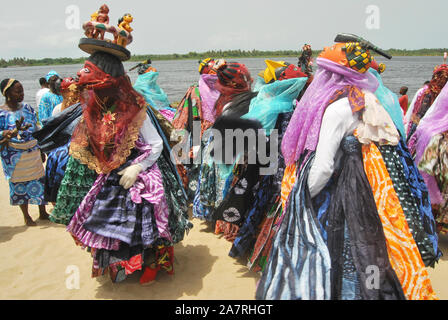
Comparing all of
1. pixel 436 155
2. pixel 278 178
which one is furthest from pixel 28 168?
pixel 436 155

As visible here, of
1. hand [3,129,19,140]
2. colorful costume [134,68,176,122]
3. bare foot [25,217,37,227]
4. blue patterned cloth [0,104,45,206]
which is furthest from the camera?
colorful costume [134,68,176,122]

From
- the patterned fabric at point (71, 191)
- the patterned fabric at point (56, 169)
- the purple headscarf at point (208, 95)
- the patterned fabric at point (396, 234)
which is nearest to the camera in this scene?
the patterned fabric at point (396, 234)

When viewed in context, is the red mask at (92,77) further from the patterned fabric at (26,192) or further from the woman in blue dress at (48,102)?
the woman in blue dress at (48,102)

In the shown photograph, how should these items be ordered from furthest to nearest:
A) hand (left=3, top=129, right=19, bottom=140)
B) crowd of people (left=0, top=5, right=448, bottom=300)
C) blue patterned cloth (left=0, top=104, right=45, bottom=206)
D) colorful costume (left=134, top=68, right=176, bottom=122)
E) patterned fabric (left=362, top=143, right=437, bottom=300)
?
colorful costume (left=134, top=68, right=176, bottom=122), blue patterned cloth (left=0, top=104, right=45, bottom=206), hand (left=3, top=129, right=19, bottom=140), crowd of people (left=0, top=5, right=448, bottom=300), patterned fabric (left=362, top=143, right=437, bottom=300)

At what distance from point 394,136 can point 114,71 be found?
85.5 inches

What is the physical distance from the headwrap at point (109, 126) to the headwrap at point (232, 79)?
1.40 meters

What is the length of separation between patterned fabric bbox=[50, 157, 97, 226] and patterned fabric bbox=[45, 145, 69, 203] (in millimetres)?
366

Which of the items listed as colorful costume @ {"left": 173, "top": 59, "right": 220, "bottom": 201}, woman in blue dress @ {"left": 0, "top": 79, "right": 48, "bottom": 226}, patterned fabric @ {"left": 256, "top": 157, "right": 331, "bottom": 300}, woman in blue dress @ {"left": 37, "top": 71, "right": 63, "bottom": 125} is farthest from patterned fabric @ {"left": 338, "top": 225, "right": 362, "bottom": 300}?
woman in blue dress @ {"left": 37, "top": 71, "right": 63, "bottom": 125}

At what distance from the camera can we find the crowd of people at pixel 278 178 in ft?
7.22

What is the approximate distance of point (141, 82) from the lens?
251 inches

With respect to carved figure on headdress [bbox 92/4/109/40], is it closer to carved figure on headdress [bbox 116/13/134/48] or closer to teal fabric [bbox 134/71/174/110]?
carved figure on headdress [bbox 116/13/134/48]

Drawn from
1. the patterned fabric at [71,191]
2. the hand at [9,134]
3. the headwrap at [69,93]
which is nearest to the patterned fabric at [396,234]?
the patterned fabric at [71,191]

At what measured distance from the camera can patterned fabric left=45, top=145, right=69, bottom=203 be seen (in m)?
3.50

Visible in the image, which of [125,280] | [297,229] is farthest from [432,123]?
[125,280]
